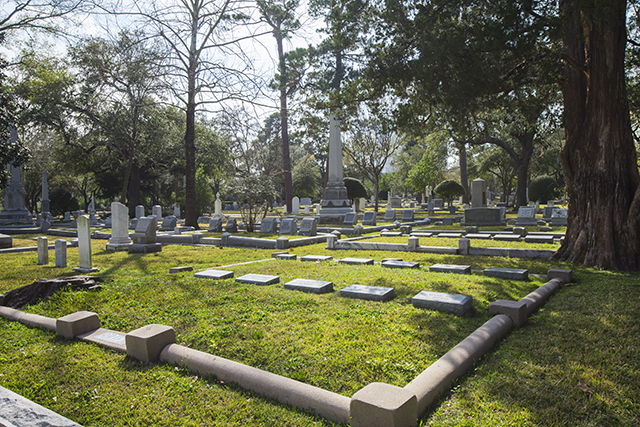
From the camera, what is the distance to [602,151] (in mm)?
7730

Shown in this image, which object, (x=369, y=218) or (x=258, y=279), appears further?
(x=369, y=218)

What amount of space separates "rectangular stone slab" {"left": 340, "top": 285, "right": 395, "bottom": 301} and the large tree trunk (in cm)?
513

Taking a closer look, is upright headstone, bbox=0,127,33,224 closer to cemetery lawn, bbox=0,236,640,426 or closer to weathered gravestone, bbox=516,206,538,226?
cemetery lawn, bbox=0,236,640,426

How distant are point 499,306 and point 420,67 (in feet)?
20.0

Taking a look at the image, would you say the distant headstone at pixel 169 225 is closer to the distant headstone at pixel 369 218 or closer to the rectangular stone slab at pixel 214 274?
the distant headstone at pixel 369 218

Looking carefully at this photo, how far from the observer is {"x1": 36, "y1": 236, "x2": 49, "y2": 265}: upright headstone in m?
9.33

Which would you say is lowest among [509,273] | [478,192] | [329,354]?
[329,354]

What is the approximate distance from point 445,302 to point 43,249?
9.89 metres

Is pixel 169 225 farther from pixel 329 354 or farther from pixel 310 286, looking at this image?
pixel 329 354

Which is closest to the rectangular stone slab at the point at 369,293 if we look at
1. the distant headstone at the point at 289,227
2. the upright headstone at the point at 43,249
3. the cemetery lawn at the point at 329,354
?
the cemetery lawn at the point at 329,354

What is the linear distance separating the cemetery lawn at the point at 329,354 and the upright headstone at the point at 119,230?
654 cm

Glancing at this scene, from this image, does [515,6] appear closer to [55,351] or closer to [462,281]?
[462,281]

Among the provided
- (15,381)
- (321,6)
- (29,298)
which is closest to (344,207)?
(321,6)

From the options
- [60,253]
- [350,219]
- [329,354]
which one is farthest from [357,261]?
[350,219]
